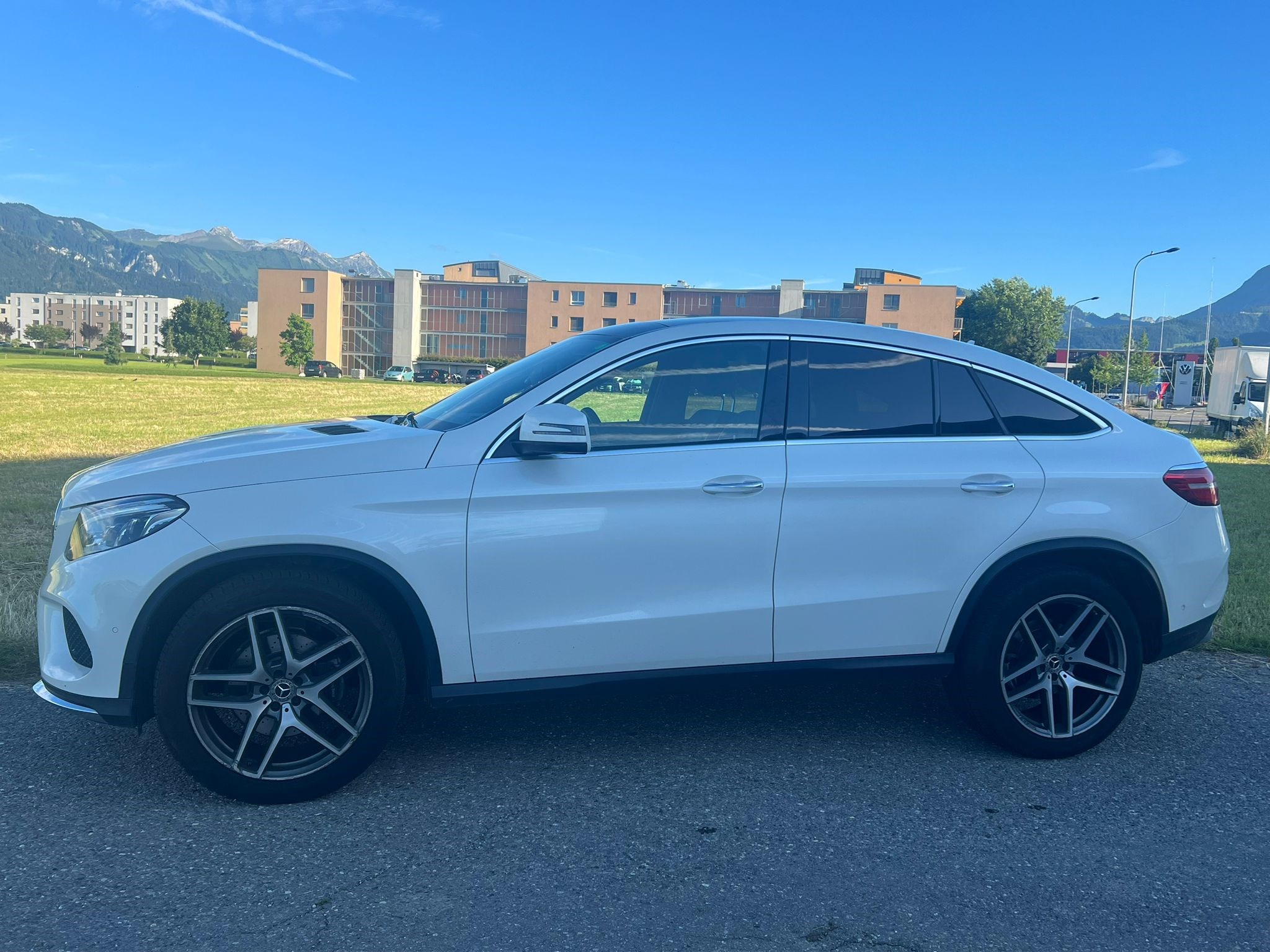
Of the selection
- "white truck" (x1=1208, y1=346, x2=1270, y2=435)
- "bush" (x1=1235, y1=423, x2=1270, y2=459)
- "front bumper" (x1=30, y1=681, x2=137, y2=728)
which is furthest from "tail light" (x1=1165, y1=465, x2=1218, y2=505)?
"white truck" (x1=1208, y1=346, x2=1270, y2=435)

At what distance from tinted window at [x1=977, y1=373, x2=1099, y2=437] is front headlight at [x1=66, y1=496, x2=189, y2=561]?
3064 mm

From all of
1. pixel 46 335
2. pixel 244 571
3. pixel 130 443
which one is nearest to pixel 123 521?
pixel 244 571

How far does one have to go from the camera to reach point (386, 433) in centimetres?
373

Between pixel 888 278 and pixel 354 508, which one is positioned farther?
pixel 888 278

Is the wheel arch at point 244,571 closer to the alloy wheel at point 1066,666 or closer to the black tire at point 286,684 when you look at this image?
the black tire at point 286,684

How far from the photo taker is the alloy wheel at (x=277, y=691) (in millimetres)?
3326

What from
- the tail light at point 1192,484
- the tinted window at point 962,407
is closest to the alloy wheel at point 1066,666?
the tail light at point 1192,484

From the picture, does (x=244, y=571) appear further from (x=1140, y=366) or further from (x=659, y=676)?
(x=1140, y=366)

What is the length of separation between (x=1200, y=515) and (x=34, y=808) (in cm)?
445

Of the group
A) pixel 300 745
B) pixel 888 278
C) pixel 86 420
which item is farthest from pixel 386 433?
pixel 888 278

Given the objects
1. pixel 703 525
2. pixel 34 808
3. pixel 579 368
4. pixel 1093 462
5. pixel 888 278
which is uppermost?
pixel 888 278

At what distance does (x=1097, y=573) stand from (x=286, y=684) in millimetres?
3149

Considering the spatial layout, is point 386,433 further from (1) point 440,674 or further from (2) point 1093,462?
(2) point 1093,462

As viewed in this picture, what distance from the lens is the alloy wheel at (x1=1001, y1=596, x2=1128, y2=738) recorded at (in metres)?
3.98
